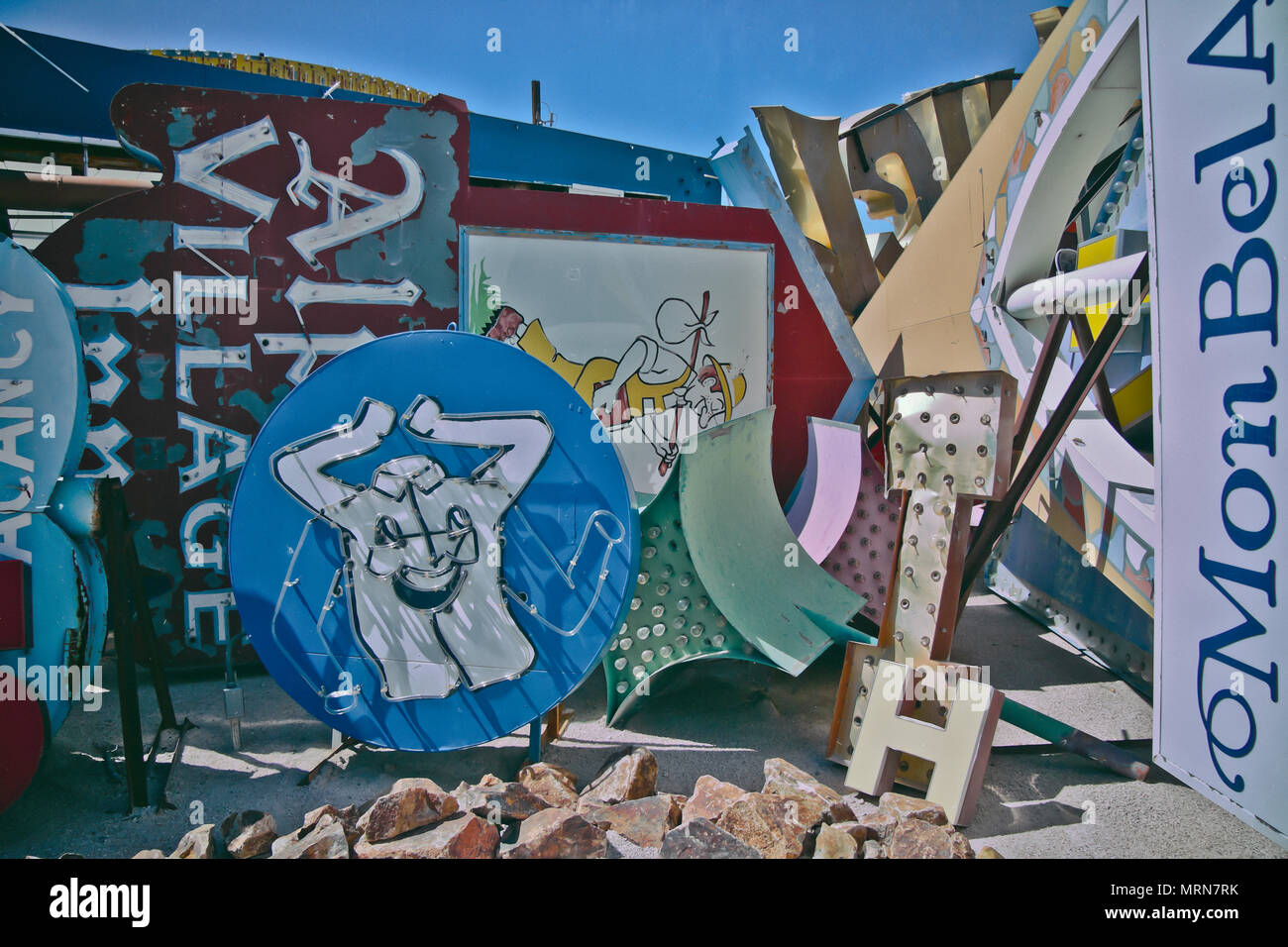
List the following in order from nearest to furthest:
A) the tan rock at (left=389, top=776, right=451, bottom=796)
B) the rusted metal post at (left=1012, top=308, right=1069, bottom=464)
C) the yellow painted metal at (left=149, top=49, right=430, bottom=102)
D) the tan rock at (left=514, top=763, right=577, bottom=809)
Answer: the tan rock at (left=389, top=776, right=451, bottom=796) → the tan rock at (left=514, top=763, right=577, bottom=809) → the rusted metal post at (left=1012, top=308, right=1069, bottom=464) → the yellow painted metal at (left=149, top=49, right=430, bottom=102)

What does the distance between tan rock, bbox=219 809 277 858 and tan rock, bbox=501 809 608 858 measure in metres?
1.05

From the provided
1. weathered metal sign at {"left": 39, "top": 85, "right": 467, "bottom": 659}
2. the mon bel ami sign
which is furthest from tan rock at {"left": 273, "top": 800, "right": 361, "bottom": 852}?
the mon bel ami sign

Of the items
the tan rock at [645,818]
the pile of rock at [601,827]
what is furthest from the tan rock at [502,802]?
the tan rock at [645,818]

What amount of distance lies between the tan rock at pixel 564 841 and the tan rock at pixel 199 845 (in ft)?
4.06

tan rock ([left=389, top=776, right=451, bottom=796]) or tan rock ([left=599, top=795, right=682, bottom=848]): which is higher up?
tan rock ([left=389, top=776, right=451, bottom=796])

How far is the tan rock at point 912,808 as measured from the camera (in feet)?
11.1


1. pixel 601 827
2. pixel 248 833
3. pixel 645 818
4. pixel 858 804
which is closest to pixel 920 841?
pixel 858 804

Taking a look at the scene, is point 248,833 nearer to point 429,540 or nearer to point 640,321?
point 429,540

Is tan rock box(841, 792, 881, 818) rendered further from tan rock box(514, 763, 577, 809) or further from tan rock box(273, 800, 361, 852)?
tan rock box(273, 800, 361, 852)

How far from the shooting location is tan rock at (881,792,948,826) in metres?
3.39

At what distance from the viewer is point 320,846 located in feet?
10.1

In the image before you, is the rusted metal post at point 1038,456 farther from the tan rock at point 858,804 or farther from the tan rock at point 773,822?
the tan rock at point 773,822

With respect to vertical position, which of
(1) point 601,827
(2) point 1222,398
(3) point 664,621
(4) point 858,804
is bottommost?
(4) point 858,804

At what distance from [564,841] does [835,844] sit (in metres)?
1.15
